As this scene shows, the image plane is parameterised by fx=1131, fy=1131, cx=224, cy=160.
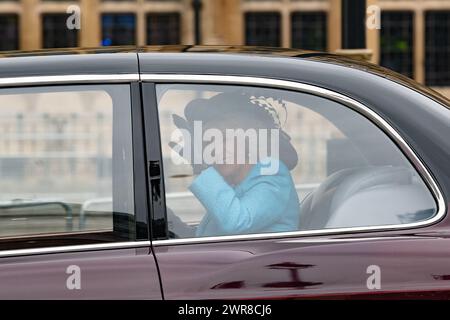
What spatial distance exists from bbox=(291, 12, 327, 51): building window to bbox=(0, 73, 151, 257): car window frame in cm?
1292

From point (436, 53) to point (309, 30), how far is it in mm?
1797

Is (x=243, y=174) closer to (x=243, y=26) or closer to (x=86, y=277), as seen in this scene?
(x=86, y=277)

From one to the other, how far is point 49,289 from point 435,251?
3.07 ft

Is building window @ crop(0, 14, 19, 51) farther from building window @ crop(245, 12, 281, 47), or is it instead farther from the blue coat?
the blue coat

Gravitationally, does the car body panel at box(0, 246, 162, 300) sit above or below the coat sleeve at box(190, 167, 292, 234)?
below

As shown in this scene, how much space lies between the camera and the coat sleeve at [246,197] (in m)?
2.93

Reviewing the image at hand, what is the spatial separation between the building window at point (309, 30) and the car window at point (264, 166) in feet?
41.9

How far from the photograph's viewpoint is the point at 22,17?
51.8 feet

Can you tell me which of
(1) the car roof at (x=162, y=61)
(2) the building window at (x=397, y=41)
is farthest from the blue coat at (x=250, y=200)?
(2) the building window at (x=397, y=41)

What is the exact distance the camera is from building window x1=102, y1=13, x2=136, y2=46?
51.9 ft

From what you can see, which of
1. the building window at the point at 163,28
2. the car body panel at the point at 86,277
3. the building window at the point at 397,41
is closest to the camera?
the car body panel at the point at 86,277

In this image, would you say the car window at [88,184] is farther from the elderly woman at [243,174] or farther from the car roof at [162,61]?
the elderly woman at [243,174]

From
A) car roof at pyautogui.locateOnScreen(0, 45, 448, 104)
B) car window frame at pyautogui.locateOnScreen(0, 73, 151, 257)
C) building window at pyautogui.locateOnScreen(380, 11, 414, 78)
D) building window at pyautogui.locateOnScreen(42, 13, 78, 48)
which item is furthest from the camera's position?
building window at pyautogui.locateOnScreen(42, 13, 78, 48)

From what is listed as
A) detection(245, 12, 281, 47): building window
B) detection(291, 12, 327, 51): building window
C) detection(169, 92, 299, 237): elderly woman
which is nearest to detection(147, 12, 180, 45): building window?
detection(245, 12, 281, 47): building window
